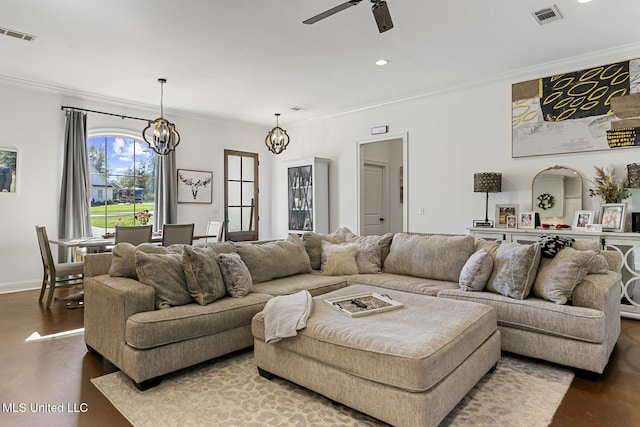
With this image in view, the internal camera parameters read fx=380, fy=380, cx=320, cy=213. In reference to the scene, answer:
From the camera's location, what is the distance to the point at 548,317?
2.72 m

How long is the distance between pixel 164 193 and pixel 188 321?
14.4 feet

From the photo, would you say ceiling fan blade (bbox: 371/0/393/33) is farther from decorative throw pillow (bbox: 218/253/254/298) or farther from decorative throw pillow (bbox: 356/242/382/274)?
decorative throw pillow (bbox: 356/242/382/274)

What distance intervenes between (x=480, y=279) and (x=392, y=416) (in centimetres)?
173

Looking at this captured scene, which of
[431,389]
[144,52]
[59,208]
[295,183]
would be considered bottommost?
[431,389]

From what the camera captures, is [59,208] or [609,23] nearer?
[609,23]

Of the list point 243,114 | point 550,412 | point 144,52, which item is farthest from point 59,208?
point 550,412

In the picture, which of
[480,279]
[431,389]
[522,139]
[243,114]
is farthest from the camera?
[243,114]

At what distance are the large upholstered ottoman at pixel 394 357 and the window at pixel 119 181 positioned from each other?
465 centimetres

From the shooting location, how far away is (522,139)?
4.84 meters

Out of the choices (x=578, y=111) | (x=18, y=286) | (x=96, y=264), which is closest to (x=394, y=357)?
(x=96, y=264)

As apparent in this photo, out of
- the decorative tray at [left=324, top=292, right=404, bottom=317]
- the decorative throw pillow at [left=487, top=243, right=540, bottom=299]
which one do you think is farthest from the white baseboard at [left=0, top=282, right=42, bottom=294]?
the decorative throw pillow at [left=487, top=243, right=540, bottom=299]

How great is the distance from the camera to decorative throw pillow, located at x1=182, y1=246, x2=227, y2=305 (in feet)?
9.45

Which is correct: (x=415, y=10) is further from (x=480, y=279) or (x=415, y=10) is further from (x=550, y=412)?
(x=550, y=412)

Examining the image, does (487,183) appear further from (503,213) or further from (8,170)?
(8,170)
